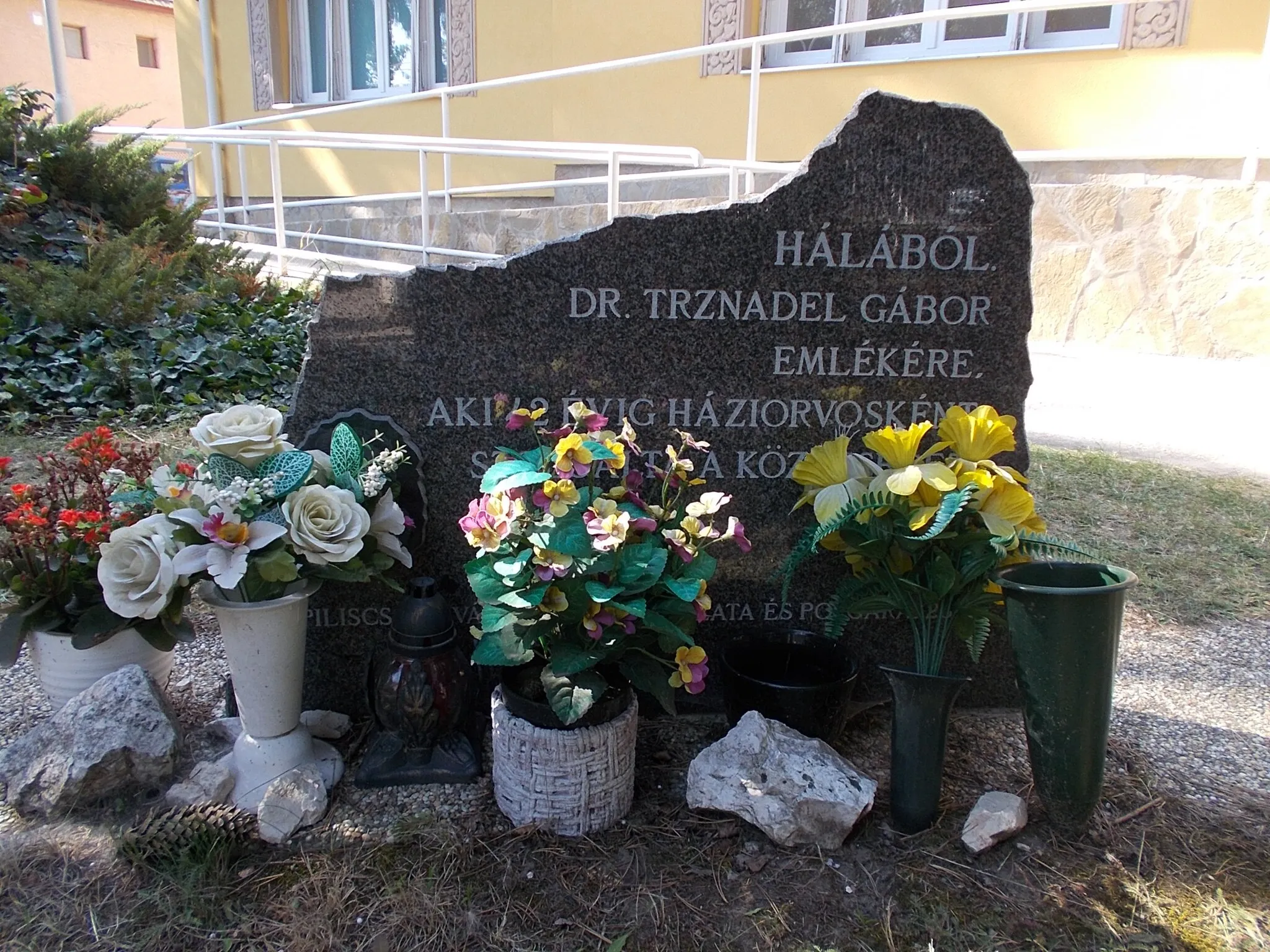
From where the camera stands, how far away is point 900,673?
81.4 inches

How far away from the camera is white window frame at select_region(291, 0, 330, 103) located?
32.1 feet

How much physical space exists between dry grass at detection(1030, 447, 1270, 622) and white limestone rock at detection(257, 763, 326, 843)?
8.77ft

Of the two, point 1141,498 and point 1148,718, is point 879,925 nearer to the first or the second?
point 1148,718

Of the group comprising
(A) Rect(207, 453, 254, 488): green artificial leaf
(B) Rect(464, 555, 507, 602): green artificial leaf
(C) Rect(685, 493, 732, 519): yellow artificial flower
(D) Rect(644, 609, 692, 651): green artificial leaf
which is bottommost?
(D) Rect(644, 609, 692, 651): green artificial leaf

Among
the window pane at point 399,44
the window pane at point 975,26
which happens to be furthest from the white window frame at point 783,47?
the window pane at point 399,44

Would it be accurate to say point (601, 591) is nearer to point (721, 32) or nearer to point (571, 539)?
point (571, 539)

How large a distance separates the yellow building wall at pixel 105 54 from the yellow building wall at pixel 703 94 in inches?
636

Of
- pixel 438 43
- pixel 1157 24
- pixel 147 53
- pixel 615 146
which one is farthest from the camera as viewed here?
pixel 147 53

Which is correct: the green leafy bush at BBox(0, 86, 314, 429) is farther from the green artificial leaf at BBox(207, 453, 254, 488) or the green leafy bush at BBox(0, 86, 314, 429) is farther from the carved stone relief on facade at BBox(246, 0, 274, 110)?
the carved stone relief on facade at BBox(246, 0, 274, 110)

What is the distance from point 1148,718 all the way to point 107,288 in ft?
17.0

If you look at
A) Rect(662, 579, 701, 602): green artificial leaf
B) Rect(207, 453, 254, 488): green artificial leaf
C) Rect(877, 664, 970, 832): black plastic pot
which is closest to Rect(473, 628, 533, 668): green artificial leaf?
Rect(662, 579, 701, 602): green artificial leaf

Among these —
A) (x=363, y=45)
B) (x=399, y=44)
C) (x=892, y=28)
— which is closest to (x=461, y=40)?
(x=399, y=44)

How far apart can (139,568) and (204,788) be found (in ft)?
1.58

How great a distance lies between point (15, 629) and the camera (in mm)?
2232
